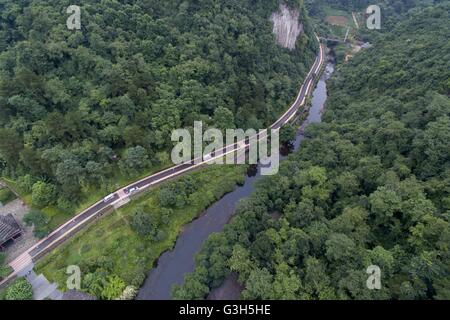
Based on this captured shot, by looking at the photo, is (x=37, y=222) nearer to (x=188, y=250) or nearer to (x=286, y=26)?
(x=188, y=250)

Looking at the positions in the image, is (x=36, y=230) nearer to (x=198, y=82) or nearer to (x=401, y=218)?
(x=198, y=82)

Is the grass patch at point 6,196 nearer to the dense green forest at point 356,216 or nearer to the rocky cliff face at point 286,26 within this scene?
the dense green forest at point 356,216

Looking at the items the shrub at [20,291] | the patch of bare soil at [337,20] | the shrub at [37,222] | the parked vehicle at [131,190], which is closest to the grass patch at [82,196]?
the parked vehicle at [131,190]

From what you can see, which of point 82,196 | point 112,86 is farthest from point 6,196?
point 112,86

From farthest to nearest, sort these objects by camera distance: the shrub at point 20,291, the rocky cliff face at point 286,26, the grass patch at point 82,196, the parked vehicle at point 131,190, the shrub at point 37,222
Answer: the rocky cliff face at point 286,26 → the parked vehicle at point 131,190 → the grass patch at point 82,196 → the shrub at point 37,222 → the shrub at point 20,291
